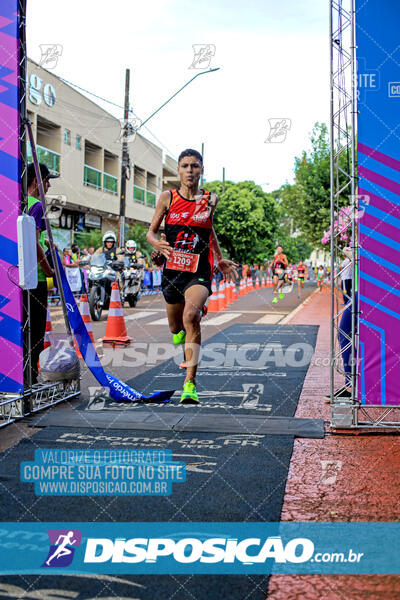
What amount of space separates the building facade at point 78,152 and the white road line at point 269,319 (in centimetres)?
1124

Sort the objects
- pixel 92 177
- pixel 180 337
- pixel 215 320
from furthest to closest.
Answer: pixel 92 177 < pixel 215 320 < pixel 180 337

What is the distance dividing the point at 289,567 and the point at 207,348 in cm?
745

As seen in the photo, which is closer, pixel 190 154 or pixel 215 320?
pixel 190 154

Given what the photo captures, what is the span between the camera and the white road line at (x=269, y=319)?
592 inches

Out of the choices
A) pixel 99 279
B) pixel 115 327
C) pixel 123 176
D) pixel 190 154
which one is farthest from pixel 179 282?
pixel 123 176

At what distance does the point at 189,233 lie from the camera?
5.91 m

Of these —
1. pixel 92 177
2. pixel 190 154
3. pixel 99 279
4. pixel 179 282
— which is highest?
pixel 92 177

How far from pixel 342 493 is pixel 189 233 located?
3.00 meters

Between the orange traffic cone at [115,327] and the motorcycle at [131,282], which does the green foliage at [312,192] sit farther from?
the orange traffic cone at [115,327]

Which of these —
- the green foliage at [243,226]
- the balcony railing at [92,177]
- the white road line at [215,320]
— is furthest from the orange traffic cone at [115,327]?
the green foliage at [243,226]

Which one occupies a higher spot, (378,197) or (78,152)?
(78,152)

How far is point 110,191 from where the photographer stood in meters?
34.7

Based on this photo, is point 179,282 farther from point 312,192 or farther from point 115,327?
point 312,192

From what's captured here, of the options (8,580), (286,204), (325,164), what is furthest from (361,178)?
(286,204)
